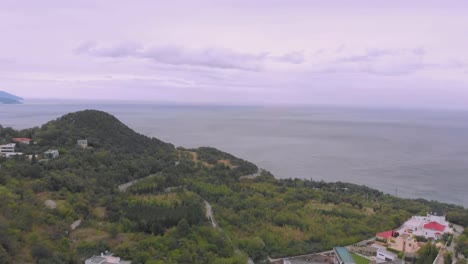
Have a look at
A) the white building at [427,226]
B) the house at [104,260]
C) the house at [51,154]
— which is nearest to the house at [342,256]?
the white building at [427,226]

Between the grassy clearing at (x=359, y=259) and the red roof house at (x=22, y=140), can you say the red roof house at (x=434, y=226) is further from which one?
the red roof house at (x=22, y=140)

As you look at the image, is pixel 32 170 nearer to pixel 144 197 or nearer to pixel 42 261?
pixel 144 197

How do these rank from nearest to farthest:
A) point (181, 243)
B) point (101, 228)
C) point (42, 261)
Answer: point (42, 261)
point (181, 243)
point (101, 228)

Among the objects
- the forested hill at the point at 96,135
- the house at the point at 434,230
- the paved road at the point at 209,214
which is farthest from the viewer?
the forested hill at the point at 96,135

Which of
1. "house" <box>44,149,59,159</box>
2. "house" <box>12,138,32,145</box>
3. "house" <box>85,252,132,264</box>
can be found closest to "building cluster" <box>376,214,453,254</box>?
"house" <box>85,252,132,264</box>

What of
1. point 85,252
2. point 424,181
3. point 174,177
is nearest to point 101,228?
point 85,252

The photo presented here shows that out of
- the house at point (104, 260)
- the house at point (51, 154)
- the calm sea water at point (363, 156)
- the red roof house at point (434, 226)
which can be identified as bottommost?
the calm sea water at point (363, 156)
